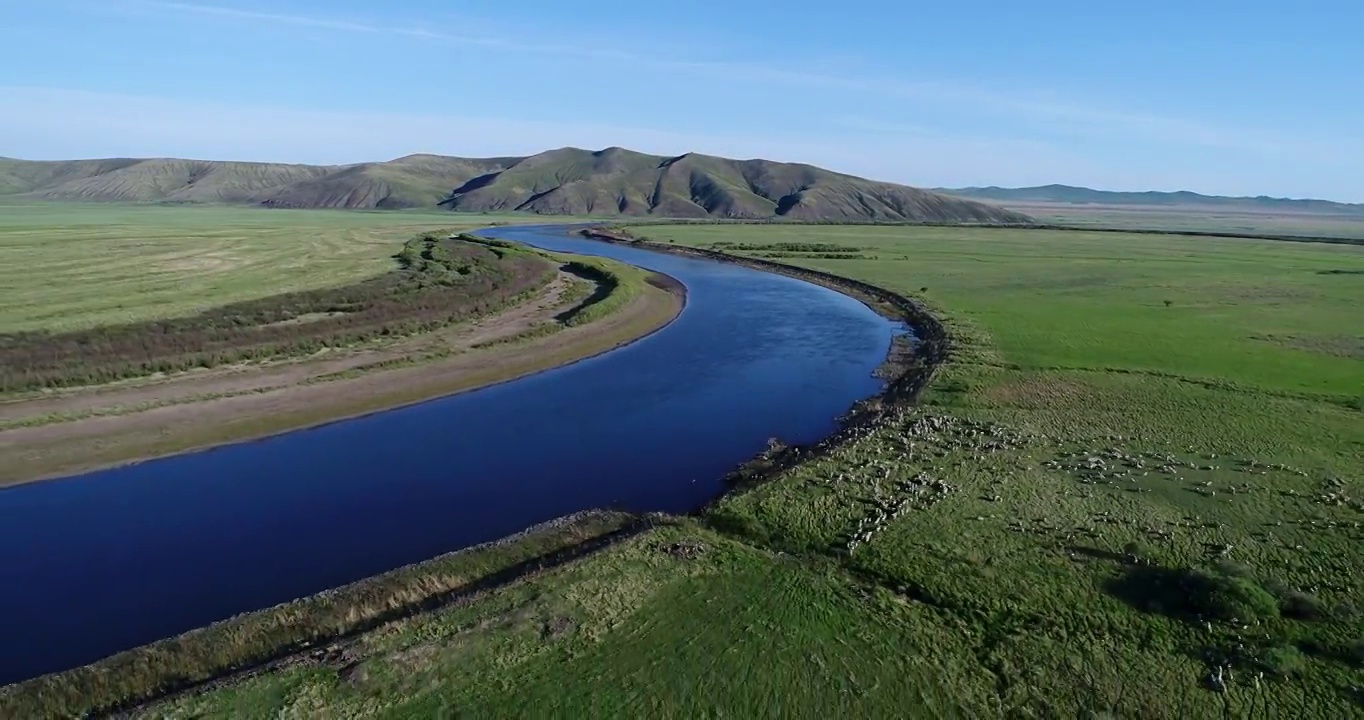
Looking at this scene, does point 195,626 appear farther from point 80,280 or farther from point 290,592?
point 80,280

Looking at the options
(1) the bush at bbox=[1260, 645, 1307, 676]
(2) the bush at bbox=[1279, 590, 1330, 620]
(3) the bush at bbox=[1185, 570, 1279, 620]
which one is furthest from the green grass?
(2) the bush at bbox=[1279, 590, 1330, 620]

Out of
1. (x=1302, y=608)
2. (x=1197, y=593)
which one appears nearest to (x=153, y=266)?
(x=1197, y=593)

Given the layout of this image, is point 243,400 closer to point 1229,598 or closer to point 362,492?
point 362,492

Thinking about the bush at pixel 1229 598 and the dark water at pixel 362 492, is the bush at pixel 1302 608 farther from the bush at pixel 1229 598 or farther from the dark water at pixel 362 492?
the dark water at pixel 362 492

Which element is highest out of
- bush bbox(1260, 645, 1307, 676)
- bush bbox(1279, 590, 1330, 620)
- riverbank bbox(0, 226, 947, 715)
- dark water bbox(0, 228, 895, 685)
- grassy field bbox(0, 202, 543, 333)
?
grassy field bbox(0, 202, 543, 333)

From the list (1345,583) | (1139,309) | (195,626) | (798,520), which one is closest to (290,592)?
(195,626)

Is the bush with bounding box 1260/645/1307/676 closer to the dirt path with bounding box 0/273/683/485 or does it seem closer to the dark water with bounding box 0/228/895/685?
the dark water with bounding box 0/228/895/685
